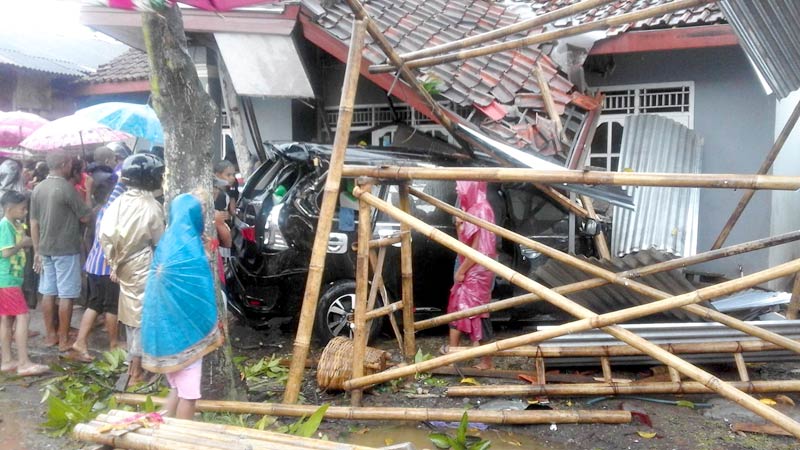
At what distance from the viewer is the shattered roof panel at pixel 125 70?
12.1m

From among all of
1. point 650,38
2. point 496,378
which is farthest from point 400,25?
point 496,378

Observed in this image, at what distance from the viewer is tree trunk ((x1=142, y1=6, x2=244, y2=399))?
465cm

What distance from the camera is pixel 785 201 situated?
873 cm

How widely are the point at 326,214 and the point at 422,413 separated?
1425 mm

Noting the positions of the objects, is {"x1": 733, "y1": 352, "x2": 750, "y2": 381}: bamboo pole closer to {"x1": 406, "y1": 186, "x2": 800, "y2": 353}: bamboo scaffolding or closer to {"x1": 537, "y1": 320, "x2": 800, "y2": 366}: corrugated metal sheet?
{"x1": 537, "y1": 320, "x2": 800, "y2": 366}: corrugated metal sheet

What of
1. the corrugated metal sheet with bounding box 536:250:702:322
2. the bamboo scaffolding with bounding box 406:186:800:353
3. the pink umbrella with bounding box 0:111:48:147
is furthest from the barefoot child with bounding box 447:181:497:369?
the pink umbrella with bounding box 0:111:48:147

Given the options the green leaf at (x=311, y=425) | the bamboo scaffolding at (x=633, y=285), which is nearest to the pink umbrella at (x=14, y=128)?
the bamboo scaffolding at (x=633, y=285)

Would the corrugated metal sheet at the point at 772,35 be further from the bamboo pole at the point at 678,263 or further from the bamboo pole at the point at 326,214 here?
the bamboo pole at the point at 326,214

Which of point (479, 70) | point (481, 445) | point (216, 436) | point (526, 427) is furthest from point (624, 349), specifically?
point (479, 70)

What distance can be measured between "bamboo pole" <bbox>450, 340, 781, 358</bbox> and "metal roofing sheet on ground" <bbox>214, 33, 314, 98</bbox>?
438cm

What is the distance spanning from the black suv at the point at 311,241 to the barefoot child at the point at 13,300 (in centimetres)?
175

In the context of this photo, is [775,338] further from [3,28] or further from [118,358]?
[3,28]

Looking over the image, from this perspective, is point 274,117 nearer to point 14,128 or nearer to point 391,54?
point 14,128

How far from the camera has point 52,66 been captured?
13.7m
